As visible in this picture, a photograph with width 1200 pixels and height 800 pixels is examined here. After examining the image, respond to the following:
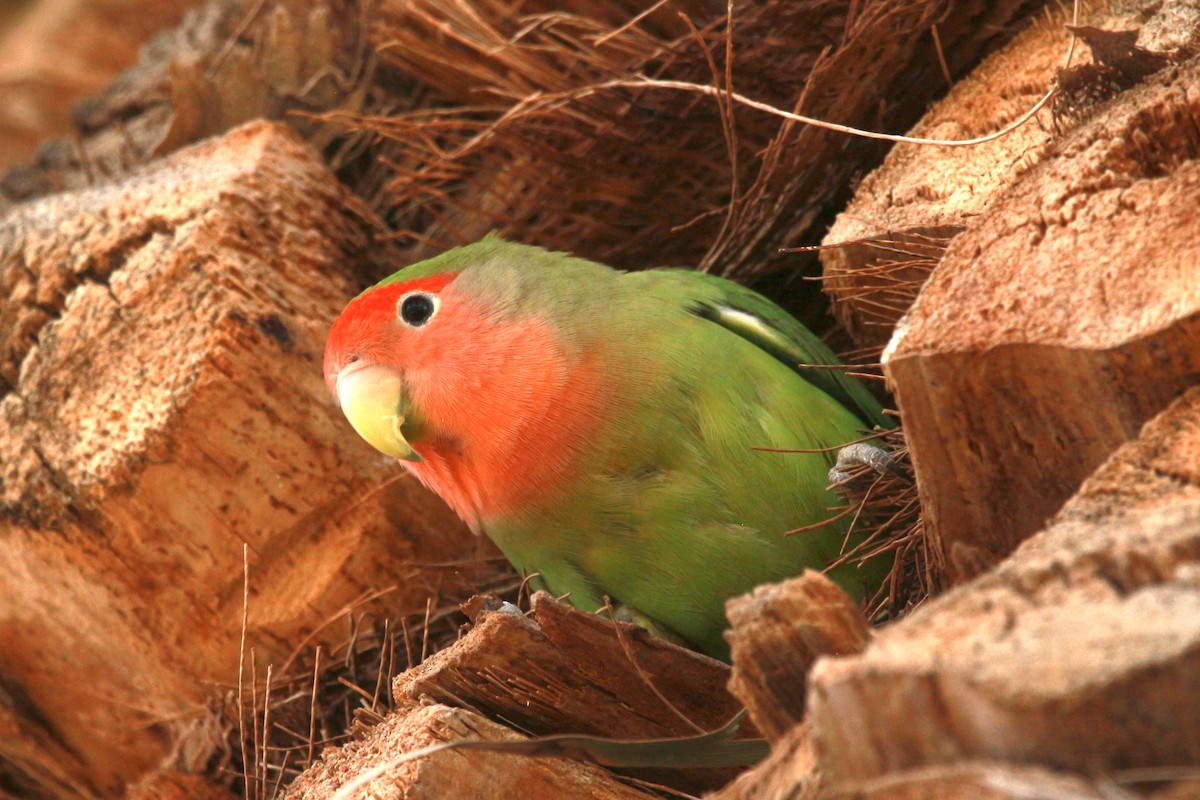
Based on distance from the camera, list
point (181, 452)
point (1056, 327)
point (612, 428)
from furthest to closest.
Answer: point (181, 452), point (612, 428), point (1056, 327)

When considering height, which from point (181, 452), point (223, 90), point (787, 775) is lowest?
point (787, 775)

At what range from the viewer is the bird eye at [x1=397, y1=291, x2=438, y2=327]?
2873mm

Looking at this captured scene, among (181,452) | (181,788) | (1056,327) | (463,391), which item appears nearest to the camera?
(1056,327)

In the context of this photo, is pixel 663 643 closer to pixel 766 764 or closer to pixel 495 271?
pixel 766 764

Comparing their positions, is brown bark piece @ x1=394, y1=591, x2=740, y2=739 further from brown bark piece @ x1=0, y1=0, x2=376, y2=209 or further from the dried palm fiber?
brown bark piece @ x1=0, y1=0, x2=376, y2=209

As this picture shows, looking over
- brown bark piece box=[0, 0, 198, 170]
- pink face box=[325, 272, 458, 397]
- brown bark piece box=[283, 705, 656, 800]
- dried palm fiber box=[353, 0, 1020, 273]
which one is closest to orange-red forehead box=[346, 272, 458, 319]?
pink face box=[325, 272, 458, 397]

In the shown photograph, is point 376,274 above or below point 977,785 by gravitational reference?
above

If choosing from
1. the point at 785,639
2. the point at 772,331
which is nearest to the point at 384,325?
the point at 772,331

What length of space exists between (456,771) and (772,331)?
1.42 metres

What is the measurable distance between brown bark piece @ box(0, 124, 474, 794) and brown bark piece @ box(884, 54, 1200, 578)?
1.79 meters

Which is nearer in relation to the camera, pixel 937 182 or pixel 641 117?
pixel 937 182

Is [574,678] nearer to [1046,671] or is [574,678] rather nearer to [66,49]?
[1046,671]

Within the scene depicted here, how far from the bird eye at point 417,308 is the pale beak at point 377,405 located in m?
0.15

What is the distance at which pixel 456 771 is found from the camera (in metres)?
2.09
